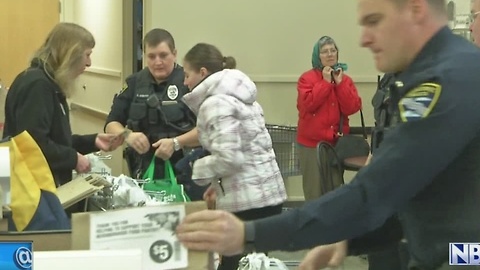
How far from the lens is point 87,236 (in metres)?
1.32

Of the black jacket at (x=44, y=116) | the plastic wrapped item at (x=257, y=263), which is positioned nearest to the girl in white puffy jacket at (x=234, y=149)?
the plastic wrapped item at (x=257, y=263)

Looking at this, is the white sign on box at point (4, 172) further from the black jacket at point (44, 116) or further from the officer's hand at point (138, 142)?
the officer's hand at point (138, 142)

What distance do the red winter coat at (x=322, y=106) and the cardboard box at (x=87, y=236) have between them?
13.0ft

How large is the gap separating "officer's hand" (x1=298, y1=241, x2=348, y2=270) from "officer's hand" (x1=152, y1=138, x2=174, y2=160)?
1819 millimetres

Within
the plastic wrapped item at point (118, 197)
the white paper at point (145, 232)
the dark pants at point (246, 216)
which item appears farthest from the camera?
the dark pants at point (246, 216)

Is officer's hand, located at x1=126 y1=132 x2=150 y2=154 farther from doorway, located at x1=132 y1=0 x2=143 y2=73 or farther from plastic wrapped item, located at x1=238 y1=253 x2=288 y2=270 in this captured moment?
doorway, located at x1=132 y1=0 x2=143 y2=73

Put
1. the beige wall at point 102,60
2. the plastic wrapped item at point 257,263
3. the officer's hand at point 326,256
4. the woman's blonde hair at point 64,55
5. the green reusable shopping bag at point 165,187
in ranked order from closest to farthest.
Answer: the officer's hand at point 326,256 → the woman's blonde hair at point 64,55 → the green reusable shopping bag at point 165,187 → the plastic wrapped item at point 257,263 → the beige wall at point 102,60

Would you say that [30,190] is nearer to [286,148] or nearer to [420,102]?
[420,102]

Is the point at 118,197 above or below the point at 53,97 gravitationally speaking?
below

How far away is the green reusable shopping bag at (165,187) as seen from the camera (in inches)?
131

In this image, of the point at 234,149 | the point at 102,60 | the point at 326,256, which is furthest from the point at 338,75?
the point at 326,256

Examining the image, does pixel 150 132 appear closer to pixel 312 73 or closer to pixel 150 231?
pixel 312 73

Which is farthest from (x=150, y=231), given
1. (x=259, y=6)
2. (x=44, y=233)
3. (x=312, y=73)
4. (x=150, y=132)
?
(x=259, y=6)

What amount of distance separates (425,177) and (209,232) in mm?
Result: 421
